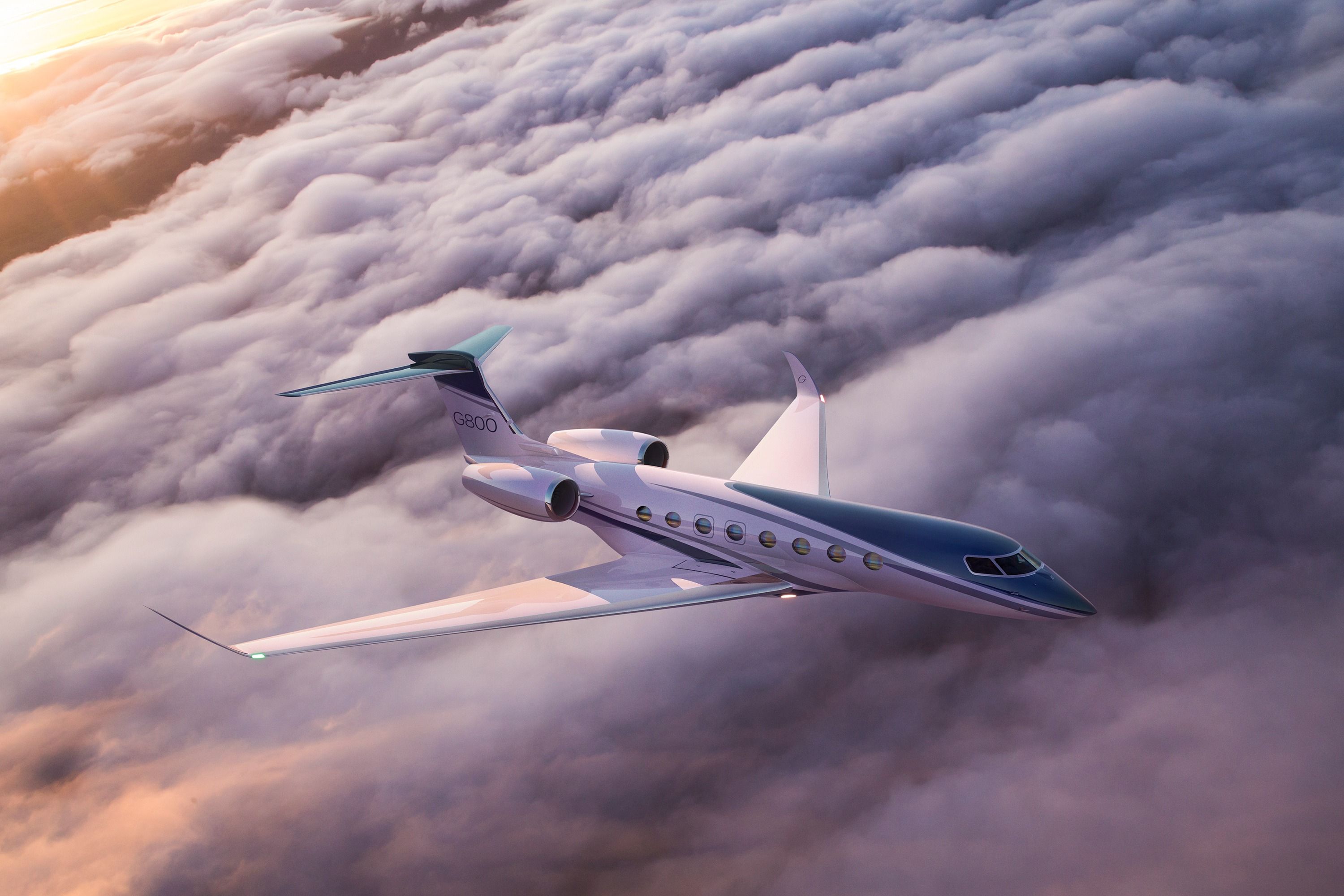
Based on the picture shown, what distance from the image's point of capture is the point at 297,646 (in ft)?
54.2

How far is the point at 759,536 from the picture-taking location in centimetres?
1917

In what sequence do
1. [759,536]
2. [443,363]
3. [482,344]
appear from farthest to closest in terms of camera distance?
[482,344]
[443,363]
[759,536]

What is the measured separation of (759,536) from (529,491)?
6797 millimetres

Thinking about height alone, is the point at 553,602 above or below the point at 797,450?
below

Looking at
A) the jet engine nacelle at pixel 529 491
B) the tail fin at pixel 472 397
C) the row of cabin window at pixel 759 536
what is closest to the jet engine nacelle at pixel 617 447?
the jet engine nacelle at pixel 529 491

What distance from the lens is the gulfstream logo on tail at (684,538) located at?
17.1 meters

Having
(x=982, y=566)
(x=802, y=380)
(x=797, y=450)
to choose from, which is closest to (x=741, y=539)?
(x=797, y=450)

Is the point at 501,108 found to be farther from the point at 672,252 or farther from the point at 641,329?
the point at 641,329

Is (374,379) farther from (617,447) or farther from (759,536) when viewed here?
(759,536)

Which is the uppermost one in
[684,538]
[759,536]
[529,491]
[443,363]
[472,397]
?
[443,363]

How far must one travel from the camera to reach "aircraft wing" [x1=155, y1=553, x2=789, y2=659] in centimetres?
1753

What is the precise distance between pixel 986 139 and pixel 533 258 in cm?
3869

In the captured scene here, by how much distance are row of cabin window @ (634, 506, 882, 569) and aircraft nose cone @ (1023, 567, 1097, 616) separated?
11.3ft

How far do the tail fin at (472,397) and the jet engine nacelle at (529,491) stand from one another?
8.23 ft
